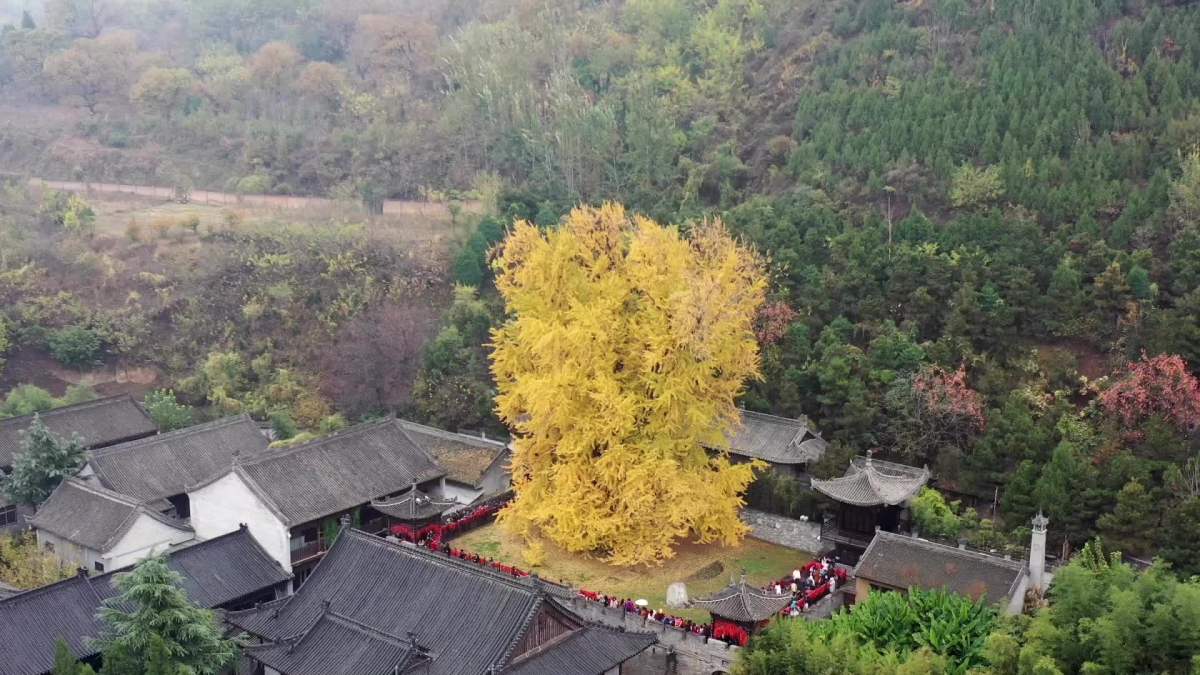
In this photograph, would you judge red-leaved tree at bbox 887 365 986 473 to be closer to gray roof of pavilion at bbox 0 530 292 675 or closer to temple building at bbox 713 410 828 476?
temple building at bbox 713 410 828 476

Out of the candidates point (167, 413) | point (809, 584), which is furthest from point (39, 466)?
point (809, 584)

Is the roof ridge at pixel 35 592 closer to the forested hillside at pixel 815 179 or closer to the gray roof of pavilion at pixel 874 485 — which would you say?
the forested hillside at pixel 815 179

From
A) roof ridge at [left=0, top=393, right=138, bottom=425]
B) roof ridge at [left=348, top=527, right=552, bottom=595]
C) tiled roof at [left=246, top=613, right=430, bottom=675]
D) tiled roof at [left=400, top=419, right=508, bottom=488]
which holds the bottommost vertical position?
roof ridge at [left=0, top=393, right=138, bottom=425]

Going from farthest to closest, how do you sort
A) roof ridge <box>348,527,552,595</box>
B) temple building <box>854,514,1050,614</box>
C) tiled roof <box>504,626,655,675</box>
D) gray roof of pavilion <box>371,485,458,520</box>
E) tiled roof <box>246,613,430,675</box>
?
gray roof of pavilion <box>371,485,458,520</box> < temple building <box>854,514,1050,614</box> < roof ridge <box>348,527,552,595</box> < tiled roof <box>504,626,655,675</box> < tiled roof <box>246,613,430,675</box>

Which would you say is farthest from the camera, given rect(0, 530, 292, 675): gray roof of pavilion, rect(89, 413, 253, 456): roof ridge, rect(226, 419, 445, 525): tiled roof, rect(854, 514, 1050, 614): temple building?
rect(89, 413, 253, 456): roof ridge

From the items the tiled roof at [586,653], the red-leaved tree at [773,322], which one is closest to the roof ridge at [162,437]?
the tiled roof at [586,653]

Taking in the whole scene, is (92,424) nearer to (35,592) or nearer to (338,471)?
(338,471)

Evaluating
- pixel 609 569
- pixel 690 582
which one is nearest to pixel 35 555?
pixel 609 569

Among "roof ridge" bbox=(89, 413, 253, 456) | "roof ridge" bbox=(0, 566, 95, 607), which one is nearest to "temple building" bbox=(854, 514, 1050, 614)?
"roof ridge" bbox=(0, 566, 95, 607)
